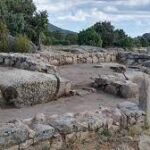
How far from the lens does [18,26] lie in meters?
21.5

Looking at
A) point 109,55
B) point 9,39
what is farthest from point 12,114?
point 109,55

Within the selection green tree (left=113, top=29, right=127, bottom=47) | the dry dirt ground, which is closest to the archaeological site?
the dry dirt ground

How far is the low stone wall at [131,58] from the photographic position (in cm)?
1922

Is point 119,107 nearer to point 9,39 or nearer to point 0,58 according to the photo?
point 0,58

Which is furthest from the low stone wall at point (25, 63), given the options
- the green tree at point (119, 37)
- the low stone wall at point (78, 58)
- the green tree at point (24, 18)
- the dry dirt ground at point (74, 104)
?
the green tree at point (119, 37)

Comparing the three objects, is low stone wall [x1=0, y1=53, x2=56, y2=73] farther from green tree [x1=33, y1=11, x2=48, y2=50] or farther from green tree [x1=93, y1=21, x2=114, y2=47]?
green tree [x1=93, y1=21, x2=114, y2=47]

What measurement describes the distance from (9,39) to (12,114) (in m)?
8.51

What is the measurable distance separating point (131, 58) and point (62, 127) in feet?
42.1

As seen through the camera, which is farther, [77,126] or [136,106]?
[136,106]

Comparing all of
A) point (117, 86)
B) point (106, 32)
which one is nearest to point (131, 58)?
point (117, 86)

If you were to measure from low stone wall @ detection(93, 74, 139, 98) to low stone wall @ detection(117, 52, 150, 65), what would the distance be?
7.26 meters

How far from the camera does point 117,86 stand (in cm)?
1140

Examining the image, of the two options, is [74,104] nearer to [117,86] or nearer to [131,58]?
[117,86]

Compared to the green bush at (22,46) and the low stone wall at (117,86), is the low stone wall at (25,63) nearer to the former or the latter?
the low stone wall at (117,86)
